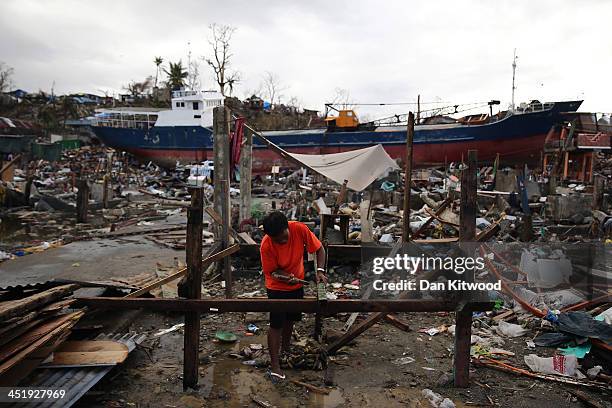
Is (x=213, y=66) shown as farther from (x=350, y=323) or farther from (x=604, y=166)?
(x=350, y=323)

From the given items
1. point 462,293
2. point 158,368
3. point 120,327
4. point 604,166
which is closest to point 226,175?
point 120,327

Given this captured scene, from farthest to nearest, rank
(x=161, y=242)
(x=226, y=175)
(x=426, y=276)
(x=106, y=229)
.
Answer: (x=106, y=229) → (x=161, y=242) → (x=226, y=175) → (x=426, y=276)

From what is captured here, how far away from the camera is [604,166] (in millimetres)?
19031

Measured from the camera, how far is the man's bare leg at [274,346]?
3.51 metres

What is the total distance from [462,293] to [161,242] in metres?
7.55

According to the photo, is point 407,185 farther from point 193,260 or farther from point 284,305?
point 193,260

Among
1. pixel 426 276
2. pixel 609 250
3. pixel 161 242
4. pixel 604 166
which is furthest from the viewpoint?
pixel 604 166

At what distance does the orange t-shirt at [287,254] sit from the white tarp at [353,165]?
186 inches

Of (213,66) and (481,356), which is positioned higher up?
(213,66)

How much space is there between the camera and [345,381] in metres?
3.55

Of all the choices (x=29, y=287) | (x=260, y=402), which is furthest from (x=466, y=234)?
(x=29, y=287)

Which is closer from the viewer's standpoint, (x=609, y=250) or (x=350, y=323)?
(x=350, y=323)

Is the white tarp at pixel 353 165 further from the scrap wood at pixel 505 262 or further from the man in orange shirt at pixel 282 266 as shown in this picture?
the man in orange shirt at pixel 282 266

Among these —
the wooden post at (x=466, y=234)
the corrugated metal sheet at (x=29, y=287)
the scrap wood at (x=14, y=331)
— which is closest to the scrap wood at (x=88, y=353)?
the scrap wood at (x=14, y=331)
